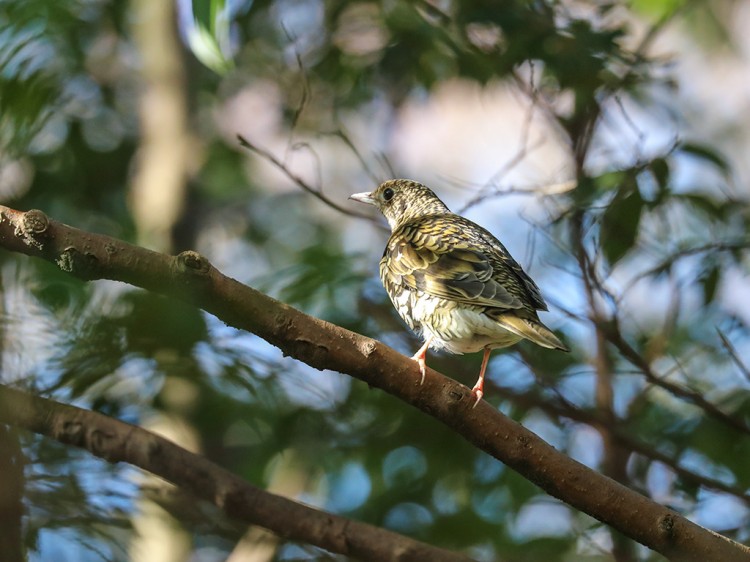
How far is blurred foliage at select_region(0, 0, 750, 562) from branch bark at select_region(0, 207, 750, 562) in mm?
101

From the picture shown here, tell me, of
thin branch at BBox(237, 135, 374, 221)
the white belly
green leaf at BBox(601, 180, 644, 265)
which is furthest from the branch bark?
green leaf at BBox(601, 180, 644, 265)

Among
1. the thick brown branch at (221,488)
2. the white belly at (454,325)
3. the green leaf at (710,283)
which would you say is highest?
the green leaf at (710,283)

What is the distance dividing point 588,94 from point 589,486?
193cm

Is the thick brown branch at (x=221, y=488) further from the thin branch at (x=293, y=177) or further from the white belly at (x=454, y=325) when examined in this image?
the thin branch at (x=293, y=177)

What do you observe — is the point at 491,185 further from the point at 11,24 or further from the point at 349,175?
the point at 349,175

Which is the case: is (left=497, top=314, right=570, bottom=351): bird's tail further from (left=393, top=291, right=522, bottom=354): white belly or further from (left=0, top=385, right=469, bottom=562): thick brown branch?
(left=0, top=385, right=469, bottom=562): thick brown branch

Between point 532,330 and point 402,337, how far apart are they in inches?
52.6

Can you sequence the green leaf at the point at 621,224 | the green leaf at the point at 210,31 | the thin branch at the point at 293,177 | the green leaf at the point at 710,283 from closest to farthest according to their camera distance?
1. the green leaf at the point at 210,31
2. the thin branch at the point at 293,177
3. the green leaf at the point at 621,224
4. the green leaf at the point at 710,283

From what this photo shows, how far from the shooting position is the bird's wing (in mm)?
3578

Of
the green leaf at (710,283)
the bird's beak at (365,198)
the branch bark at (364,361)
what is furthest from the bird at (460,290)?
the green leaf at (710,283)

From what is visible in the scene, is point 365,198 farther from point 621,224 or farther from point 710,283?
point 710,283

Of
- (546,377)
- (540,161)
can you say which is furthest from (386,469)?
(540,161)

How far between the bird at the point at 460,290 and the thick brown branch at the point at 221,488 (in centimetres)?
60

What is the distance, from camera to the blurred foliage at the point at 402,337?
7.98 feet
